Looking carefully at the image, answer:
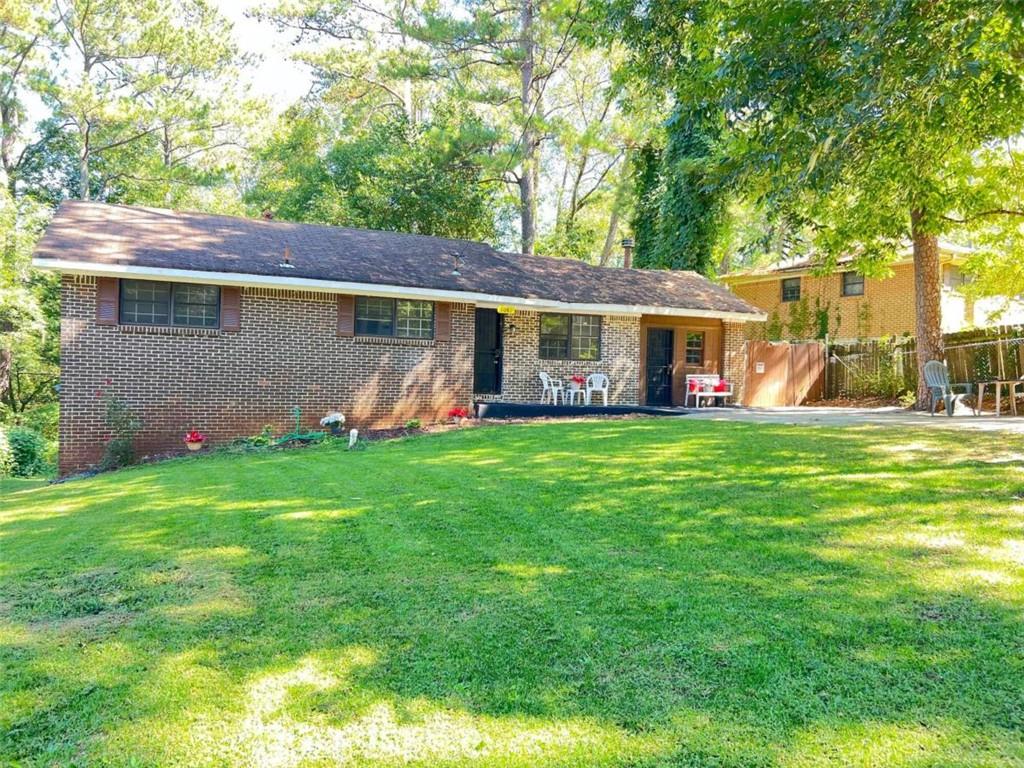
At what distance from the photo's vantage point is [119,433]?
1257cm

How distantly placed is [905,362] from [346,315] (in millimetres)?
14610

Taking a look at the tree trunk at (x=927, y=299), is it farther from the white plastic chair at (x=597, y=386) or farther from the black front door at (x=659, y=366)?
the white plastic chair at (x=597, y=386)

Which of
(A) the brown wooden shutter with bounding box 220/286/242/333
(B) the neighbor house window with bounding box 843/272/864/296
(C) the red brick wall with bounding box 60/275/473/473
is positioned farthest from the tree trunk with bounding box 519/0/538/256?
(A) the brown wooden shutter with bounding box 220/286/242/333

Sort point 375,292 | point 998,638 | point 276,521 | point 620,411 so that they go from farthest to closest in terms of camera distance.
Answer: point 620,411 → point 375,292 → point 276,521 → point 998,638

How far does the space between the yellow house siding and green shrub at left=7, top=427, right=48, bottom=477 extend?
22390mm

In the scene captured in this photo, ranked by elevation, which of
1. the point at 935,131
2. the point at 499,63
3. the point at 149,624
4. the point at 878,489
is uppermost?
the point at 499,63

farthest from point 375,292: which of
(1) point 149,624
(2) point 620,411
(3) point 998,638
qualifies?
(3) point 998,638

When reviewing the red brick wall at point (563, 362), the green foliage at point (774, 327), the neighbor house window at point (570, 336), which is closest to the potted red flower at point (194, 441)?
the red brick wall at point (563, 362)

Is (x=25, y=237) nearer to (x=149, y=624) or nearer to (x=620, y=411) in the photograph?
(x=620, y=411)

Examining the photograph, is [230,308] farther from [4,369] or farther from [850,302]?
[850,302]

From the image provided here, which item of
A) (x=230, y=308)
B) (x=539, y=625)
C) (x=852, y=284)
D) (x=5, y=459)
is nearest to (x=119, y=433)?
(x=230, y=308)

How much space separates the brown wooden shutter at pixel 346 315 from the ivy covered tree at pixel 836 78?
714 cm

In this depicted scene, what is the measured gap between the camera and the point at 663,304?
17875 millimetres

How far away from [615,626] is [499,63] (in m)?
26.5
